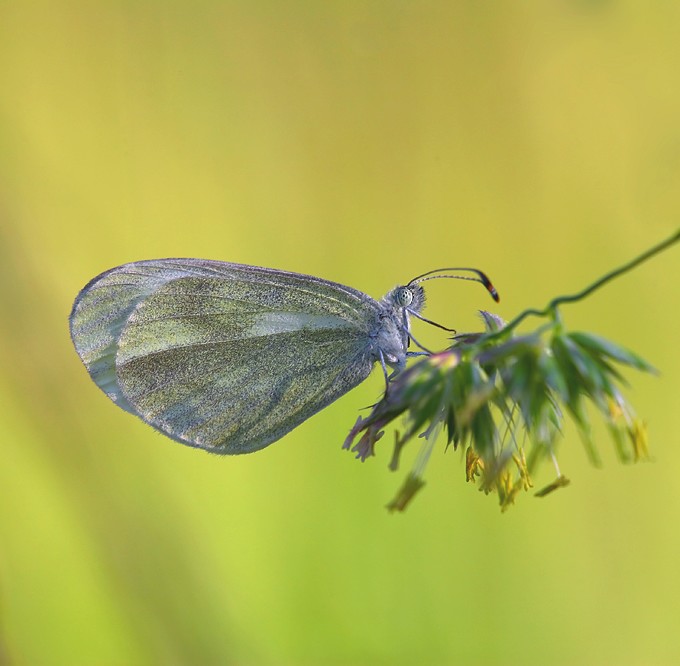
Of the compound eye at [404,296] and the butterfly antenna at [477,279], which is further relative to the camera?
the compound eye at [404,296]

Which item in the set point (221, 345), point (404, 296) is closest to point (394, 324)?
point (404, 296)

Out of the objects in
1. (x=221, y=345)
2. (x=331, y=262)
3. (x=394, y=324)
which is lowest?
(x=394, y=324)

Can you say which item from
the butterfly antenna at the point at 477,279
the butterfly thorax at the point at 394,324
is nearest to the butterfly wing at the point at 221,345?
the butterfly thorax at the point at 394,324

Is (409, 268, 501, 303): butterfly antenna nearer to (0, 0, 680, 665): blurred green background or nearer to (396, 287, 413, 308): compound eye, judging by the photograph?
(396, 287, 413, 308): compound eye

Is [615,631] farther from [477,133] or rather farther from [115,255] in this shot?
[115,255]

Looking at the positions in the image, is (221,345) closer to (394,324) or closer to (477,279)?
(394,324)

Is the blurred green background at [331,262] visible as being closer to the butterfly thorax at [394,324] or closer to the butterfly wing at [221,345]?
the butterfly wing at [221,345]

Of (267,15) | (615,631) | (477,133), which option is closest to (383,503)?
(615,631)
